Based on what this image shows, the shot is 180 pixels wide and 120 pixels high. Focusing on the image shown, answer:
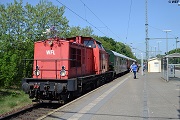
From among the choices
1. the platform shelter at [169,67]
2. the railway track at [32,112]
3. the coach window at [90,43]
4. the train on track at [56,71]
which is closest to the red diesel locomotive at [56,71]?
the train on track at [56,71]

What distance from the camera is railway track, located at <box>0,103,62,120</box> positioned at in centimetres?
992

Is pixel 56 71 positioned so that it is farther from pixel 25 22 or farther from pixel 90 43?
pixel 25 22

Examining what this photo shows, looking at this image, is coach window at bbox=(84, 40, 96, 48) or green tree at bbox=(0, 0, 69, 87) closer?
coach window at bbox=(84, 40, 96, 48)

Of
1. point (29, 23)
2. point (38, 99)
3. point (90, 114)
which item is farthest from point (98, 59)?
point (29, 23)

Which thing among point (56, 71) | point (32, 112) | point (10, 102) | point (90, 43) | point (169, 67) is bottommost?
point (32, 112)

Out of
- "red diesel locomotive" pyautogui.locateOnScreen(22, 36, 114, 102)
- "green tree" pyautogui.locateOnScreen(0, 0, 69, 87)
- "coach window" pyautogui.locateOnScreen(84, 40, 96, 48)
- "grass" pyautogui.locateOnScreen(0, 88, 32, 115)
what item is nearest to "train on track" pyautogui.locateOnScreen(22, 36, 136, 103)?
"red diesel locomotive" pyautogui.locateOnScreen(22, 36, 114, 102)

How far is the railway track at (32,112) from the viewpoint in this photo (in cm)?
992

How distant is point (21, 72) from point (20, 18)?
10.1 meters

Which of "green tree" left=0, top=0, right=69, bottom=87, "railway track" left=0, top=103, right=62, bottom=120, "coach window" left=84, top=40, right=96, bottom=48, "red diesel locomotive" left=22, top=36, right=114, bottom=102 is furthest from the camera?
"green tree" left=0, top=0, right=69, bottom=87

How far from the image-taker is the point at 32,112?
11.1 meters

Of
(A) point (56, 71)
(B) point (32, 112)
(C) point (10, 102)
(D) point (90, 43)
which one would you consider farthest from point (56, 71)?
(D) point (90, 43)

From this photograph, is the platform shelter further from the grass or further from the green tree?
the grass

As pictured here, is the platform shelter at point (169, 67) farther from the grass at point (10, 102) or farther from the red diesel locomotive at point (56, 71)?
the grass at point (10, 102)

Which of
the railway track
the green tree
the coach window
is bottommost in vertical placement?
the railway track
